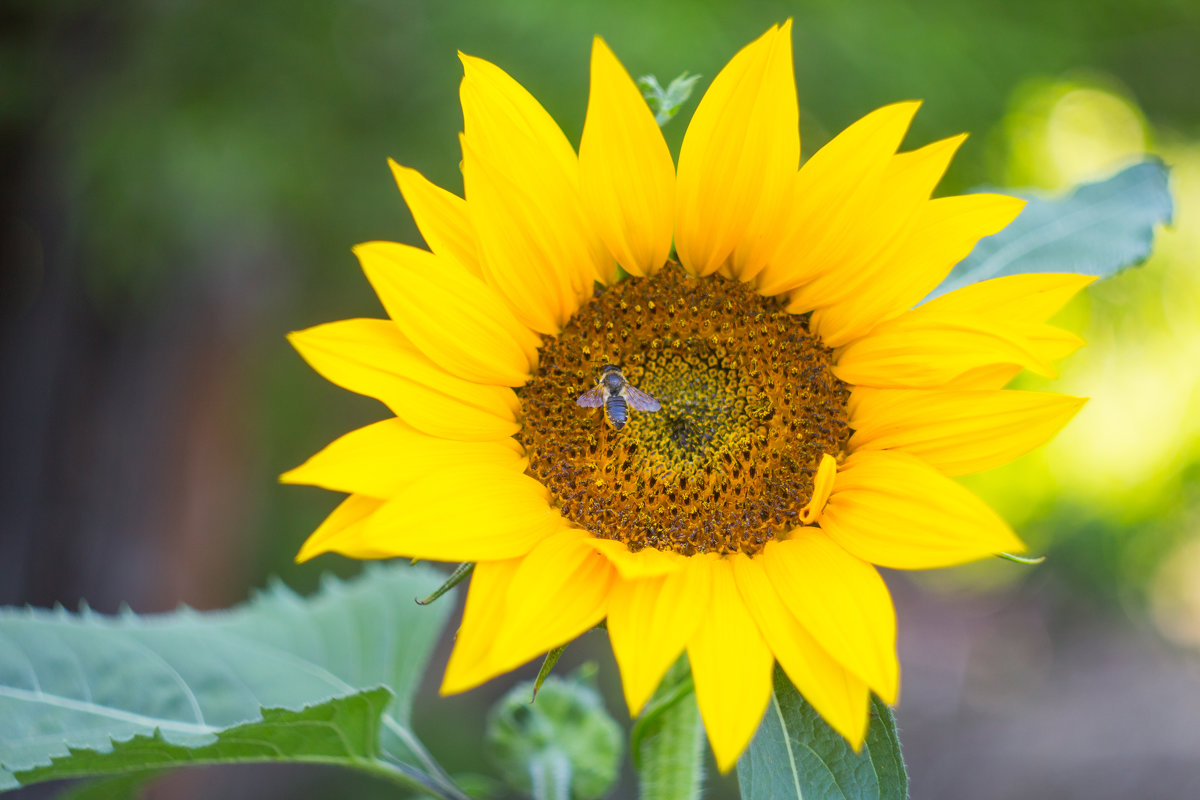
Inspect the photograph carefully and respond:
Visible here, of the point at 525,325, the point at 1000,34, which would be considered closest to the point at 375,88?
the point at 1000,34

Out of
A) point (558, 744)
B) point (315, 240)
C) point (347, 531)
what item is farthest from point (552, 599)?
point (315, 240)

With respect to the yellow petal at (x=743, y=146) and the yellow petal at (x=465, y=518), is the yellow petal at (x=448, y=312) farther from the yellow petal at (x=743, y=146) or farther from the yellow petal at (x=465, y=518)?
the yellow petal at (x=743, y=146)

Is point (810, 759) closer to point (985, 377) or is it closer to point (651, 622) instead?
point (651, 622)

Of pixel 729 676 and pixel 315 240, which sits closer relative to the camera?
pixel 729 676

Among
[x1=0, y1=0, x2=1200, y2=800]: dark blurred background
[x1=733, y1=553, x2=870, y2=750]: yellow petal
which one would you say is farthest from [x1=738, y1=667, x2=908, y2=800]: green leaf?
[x1=0, y1=0, x2=1200, y2=800]: dark blurred background

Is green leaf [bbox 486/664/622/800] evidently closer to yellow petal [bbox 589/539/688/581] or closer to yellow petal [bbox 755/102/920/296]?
yellow petal [bbox 589/539/688/581]

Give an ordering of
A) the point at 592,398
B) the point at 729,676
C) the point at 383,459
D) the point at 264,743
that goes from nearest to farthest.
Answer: the point at 729,676
the point at 383,459
the point at 264,743
the point at 592,398
